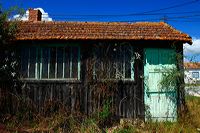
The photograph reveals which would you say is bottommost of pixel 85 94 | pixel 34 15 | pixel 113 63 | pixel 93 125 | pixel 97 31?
pixel 93 125

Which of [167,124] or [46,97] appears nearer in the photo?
[167,124]

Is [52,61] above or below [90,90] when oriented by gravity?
above

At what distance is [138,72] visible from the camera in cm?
1295

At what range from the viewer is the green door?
12.8m

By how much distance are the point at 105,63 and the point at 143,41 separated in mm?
1771

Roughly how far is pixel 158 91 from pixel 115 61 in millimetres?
2079

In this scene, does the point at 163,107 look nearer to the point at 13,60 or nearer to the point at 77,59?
the point at 77,59

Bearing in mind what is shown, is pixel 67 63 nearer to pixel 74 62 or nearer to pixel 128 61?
pixel 74 62

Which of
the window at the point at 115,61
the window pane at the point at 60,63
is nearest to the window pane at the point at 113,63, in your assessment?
the window at the point at 115,61

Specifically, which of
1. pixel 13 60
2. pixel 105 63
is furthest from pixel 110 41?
pixel 13 60

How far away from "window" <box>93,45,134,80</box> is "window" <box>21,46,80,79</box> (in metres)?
0.85

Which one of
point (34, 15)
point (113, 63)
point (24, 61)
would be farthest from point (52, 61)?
point (34, 15)

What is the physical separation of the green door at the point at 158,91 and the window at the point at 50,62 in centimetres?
292

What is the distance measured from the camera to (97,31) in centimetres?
1340
